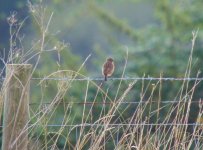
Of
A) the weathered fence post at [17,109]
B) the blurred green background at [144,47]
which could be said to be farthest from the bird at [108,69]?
the weathered fence post at [17,109]

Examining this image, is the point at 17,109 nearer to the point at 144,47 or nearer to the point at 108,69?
the point at 108,69

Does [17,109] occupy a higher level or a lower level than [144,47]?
lower

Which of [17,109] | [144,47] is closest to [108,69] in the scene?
[17,109]

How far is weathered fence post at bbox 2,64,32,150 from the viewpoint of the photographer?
442 cm

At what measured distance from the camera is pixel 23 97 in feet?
14.5

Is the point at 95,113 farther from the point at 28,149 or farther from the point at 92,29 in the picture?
the point at 92,29

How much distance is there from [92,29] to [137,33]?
24.7 feet

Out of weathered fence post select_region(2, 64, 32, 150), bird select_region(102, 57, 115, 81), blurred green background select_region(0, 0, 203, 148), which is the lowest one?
weathered fence post select_region(2, 64, 32, 150)

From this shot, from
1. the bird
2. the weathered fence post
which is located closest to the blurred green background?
the bird

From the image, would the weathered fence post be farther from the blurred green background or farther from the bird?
→ the blurred green background

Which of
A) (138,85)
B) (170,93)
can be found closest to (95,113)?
(138,85)

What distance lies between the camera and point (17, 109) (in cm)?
444

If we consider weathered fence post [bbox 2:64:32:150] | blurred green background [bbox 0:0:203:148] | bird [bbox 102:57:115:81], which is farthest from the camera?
blurred green background [bbox 0:0:203:148]

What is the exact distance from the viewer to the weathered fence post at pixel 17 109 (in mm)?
4422
